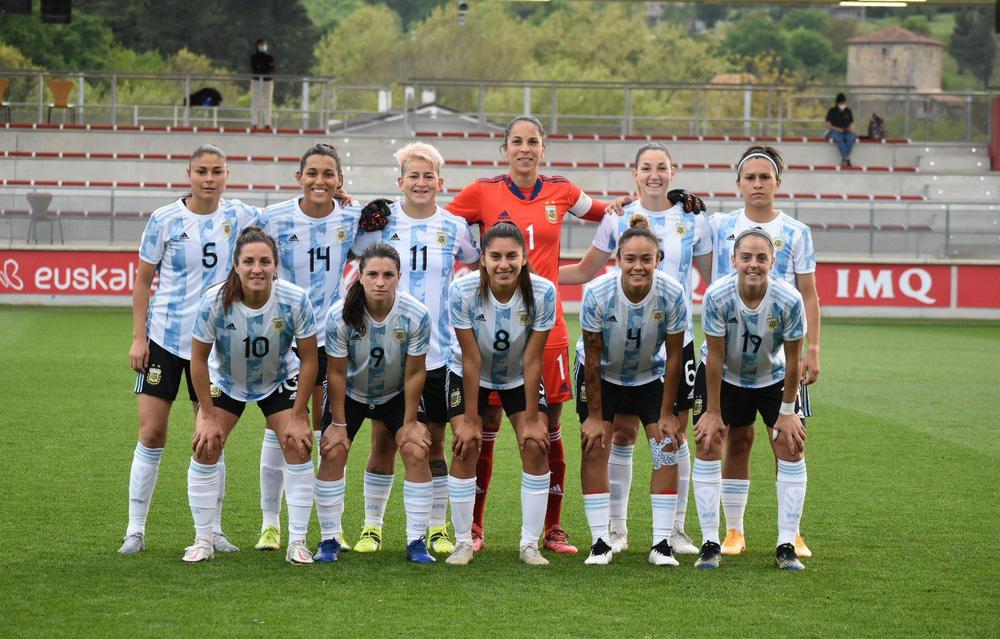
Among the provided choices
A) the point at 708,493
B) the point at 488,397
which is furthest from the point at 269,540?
the point at 708,493

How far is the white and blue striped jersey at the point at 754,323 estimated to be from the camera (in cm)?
601

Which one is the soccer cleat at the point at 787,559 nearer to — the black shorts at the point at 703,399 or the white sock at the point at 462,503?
the black shorts at the point at 703,399

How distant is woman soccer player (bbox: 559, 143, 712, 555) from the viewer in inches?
255

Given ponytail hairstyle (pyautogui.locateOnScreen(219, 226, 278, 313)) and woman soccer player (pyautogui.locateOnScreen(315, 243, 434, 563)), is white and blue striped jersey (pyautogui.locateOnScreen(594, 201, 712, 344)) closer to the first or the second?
woman soccer player (pyautogui.locateOnScreen(315, 243, 434, 563))

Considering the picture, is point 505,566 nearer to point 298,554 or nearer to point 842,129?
point 298,554

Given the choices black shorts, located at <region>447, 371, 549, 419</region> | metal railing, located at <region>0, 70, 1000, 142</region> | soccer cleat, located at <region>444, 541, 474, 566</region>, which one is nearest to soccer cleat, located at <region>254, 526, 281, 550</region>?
soccer cleat, located at <region>444, 541, 474, 566</region>

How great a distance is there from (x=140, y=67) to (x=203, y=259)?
49.7m

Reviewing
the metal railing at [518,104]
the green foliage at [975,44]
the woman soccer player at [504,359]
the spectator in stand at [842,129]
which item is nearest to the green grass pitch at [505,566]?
the woman soccer player at [504,359]

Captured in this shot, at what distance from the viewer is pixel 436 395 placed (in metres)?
6.42

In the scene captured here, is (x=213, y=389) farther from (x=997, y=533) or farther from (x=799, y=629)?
(x=997, y=533)

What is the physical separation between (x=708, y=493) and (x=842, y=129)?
898 inches

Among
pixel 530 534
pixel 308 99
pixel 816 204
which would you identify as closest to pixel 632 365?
pixel 530 534

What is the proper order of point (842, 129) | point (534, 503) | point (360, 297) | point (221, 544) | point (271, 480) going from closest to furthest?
point (360, 297), point (534, 503), point (221, 544), point (271, 480), point (842, 129)

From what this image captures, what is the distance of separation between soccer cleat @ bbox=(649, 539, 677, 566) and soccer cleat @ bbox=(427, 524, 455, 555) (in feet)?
3.12
